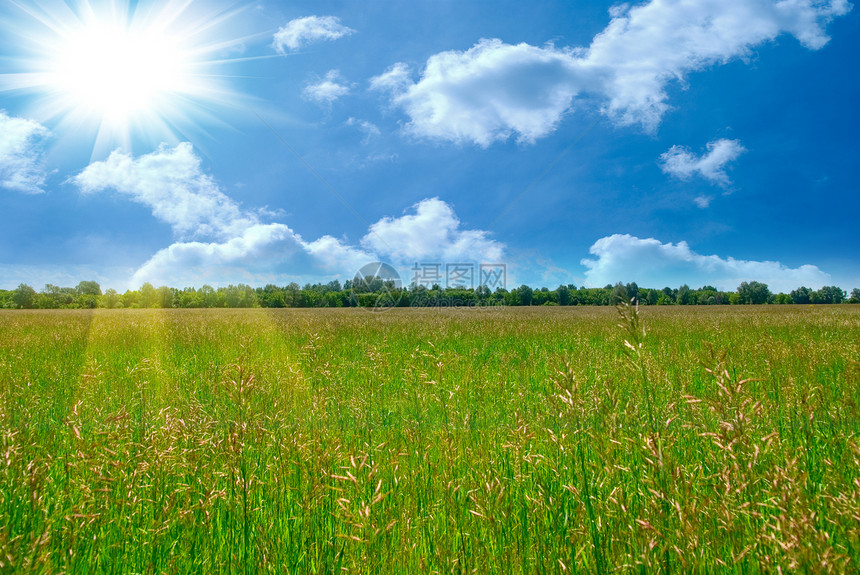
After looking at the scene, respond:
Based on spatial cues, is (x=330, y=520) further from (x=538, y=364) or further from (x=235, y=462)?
(x=538, y=364)

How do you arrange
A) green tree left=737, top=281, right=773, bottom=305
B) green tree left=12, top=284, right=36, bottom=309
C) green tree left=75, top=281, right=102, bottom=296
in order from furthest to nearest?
green tree left=75, top=281, right=102, bottom=296, green tree left=12, top=284, right=36, bottom=309, green tree left=737, top=281, right=773, bottom=305

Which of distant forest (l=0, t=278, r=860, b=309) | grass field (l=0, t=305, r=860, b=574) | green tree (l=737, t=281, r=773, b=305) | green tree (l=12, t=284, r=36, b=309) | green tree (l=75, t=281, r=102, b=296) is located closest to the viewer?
grass field (l=0, t=305, r=860, b=574)

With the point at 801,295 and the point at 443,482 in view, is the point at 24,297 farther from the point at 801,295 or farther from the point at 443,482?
the point at 801,295

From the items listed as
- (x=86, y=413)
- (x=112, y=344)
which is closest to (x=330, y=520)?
(x=86, y=413)

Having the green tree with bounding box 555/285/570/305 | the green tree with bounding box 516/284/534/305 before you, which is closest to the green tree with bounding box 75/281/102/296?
the green tree with bounding box 516/284/534/305

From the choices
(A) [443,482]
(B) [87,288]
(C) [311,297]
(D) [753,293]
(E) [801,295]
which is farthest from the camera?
(B) [87,288]

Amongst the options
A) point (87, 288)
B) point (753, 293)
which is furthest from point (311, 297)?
point (753, 293)

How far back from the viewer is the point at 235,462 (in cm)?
204

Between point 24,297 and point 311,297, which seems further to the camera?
point 24,297

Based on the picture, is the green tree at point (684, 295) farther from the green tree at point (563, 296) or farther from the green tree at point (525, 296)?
the green tree at point (525, 296)

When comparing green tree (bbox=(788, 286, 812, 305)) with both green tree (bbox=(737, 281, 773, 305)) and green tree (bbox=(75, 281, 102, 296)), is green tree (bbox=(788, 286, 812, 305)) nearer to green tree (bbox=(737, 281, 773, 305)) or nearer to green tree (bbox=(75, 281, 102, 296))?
green tree (bbox=(737, 281, 773, 305))

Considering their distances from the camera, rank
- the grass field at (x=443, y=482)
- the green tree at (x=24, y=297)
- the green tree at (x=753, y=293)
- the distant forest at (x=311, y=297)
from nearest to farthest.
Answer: the grass field at (x=443, y=482) → the distant forest at (x=311, y=297) → the green tree at (x=753, y=293) → the green tree at (x=24, y=297)

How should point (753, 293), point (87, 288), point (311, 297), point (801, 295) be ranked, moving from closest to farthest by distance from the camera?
point (311, 297)
point (753, 293)
point (801, 295)
point (87, 288)

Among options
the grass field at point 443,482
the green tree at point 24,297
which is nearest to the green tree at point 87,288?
the green tree at point 24,297
